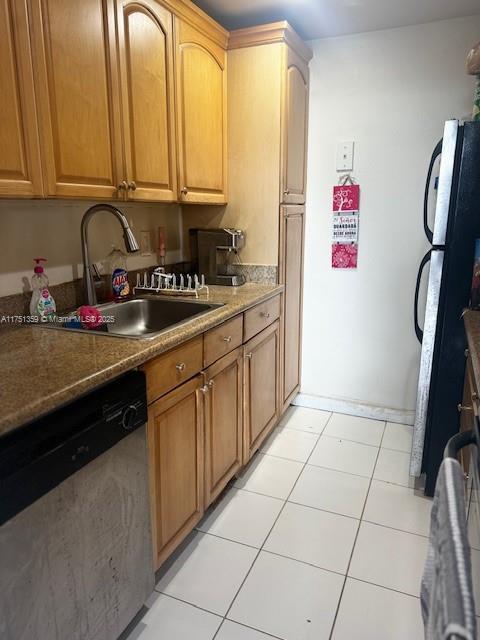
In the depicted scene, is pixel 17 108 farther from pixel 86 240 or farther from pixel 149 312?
pixel 149 312

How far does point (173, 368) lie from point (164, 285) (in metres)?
0.89

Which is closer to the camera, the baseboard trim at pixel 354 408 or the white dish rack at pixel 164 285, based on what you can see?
the white dish rack at pixel 164 285

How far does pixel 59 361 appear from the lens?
1.22 metres

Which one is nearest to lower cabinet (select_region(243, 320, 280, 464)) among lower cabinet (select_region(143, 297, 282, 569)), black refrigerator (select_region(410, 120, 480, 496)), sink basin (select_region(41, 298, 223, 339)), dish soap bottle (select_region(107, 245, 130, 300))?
lower cabinet (select_region(143, 297, 282, 569))

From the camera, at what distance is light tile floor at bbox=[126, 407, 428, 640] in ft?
4.75

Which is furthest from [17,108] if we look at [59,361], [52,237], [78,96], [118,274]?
[118,274]

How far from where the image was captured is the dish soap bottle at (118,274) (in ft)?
6.59

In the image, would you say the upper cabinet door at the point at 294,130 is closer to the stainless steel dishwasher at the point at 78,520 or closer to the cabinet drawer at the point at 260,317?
the cabinet drawer at the point at 260,317

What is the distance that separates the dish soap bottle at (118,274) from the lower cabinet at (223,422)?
0.57m

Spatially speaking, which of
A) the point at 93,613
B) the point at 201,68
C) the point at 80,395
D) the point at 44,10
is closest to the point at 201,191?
the point at 201,68

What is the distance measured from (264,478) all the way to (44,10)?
202 cm

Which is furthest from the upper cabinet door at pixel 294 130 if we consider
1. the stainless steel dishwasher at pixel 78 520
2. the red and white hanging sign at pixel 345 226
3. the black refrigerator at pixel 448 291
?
the stainless steel dishwasher at pixel 78 520

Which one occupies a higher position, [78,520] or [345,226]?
[345,226]

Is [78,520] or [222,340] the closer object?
[78,520]
